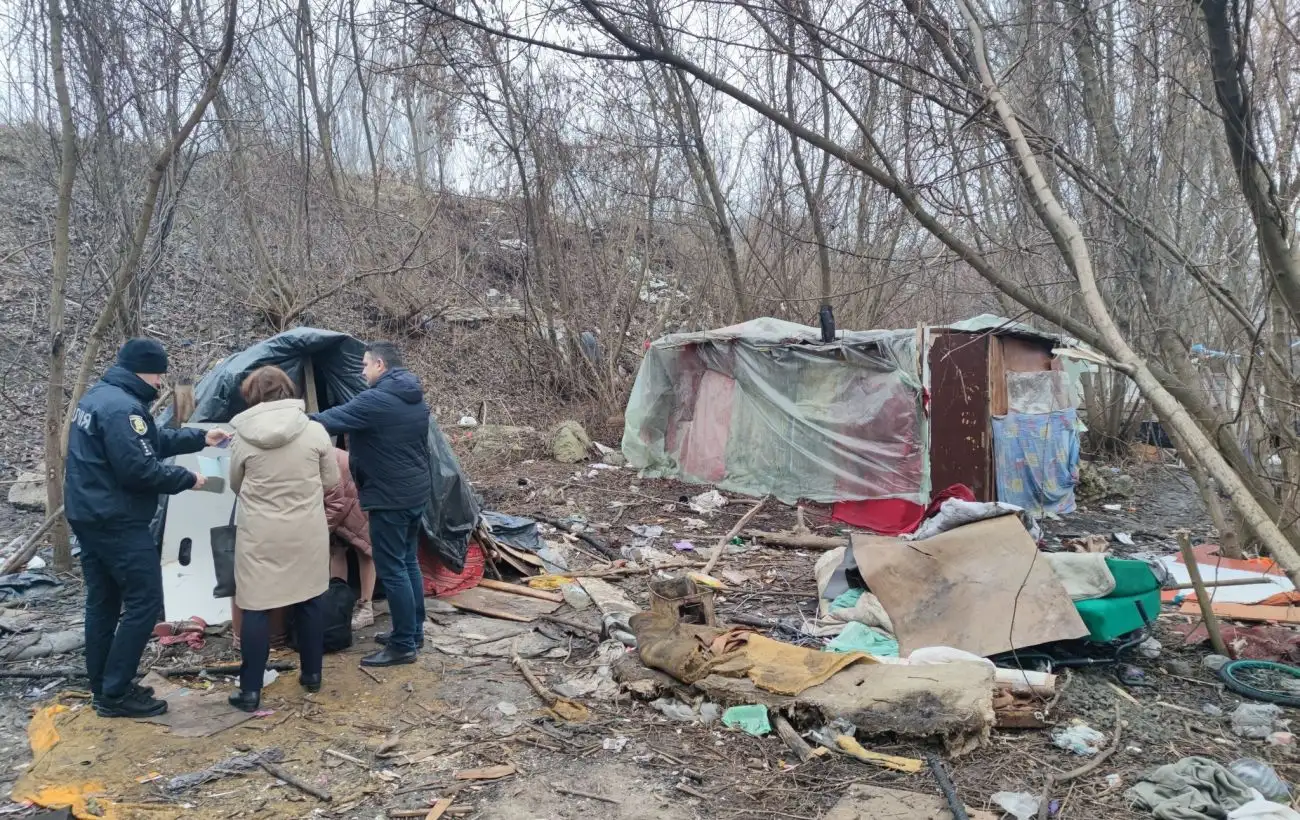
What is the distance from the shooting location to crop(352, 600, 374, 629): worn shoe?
5.20 meters

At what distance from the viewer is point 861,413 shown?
28.9 ft

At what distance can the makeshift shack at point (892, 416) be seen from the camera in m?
8.47

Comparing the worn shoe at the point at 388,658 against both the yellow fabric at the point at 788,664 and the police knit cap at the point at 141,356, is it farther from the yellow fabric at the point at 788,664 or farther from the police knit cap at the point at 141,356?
the police knit cap at the point at 141,356

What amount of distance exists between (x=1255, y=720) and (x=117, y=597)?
5.45m

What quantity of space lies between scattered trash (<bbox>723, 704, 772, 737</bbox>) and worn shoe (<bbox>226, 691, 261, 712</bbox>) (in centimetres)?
227

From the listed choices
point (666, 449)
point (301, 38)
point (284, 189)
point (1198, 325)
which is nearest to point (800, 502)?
point (666, 449)

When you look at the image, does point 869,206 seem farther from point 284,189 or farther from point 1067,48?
point 284,189

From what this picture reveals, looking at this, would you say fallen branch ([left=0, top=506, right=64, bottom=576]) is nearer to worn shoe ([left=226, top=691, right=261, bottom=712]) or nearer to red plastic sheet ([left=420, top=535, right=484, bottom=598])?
red plastic sheet ([left=420, top=535, right=484, bottom=598])

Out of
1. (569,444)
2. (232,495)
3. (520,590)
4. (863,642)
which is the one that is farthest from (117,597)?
(569,444)

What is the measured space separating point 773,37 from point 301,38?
10.1 m

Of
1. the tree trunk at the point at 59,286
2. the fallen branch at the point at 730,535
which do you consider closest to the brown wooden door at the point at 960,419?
the fallen branch at the point at 730,535

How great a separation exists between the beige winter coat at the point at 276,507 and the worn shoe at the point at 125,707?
2.05 feet

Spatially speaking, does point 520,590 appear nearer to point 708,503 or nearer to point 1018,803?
point 1018,803

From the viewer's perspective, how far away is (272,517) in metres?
4.01
